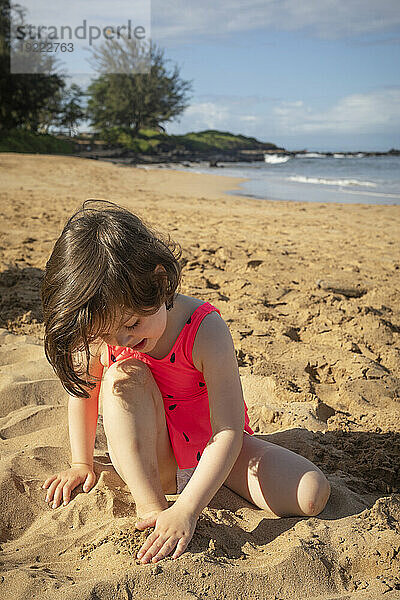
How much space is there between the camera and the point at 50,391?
Result: 2.45m

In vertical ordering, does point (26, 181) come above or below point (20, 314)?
above

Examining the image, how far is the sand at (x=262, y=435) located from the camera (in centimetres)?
140

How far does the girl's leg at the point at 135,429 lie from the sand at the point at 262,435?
12 cm

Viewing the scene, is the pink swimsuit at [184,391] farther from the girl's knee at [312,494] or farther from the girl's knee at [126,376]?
the girl's knee at [312,494]

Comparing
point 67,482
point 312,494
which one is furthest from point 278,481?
point 67,482

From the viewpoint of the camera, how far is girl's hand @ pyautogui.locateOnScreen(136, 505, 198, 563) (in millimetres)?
1434

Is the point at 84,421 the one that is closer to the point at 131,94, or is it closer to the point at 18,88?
the point at 18,88

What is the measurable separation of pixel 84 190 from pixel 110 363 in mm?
9337

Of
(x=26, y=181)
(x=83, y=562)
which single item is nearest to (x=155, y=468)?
(x=83, y=562)

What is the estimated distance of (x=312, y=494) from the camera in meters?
1.69

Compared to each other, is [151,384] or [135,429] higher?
[151,384]

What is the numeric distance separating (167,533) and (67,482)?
0.49m

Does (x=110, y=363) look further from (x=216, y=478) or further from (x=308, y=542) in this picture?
(x=308, y=542)

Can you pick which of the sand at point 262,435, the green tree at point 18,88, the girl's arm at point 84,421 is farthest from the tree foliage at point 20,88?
the girl's arm at point 84,421
